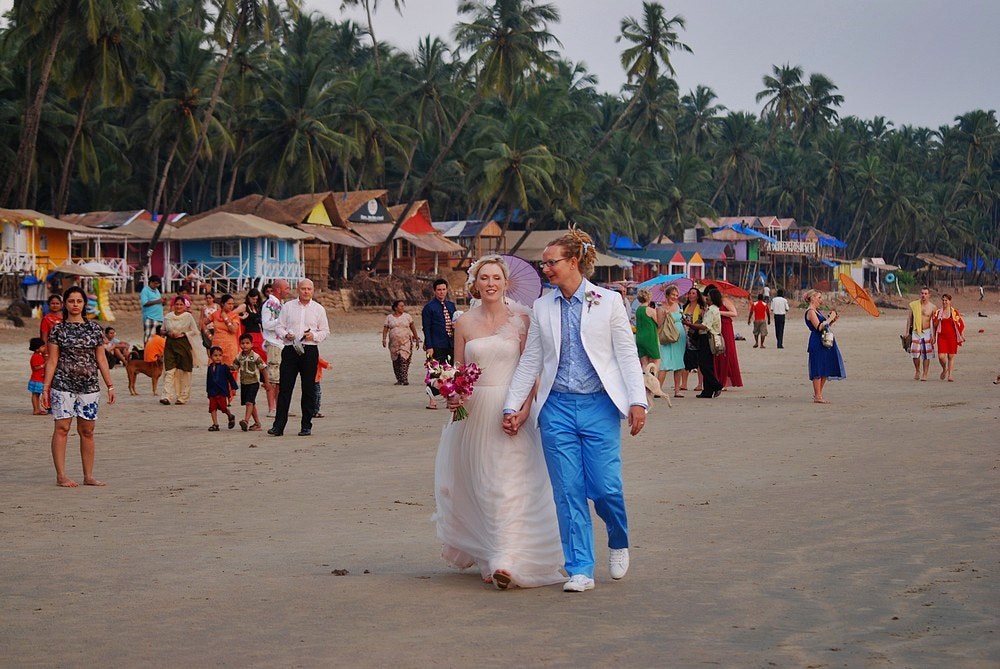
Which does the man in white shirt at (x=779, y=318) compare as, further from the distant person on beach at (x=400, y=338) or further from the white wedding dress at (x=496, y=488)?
the white wedding dress at (x=496, y=488)

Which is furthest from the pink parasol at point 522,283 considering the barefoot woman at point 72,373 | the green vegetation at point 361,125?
the green vegetation at point 361,125

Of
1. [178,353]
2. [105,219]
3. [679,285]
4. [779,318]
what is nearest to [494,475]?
[178,353]

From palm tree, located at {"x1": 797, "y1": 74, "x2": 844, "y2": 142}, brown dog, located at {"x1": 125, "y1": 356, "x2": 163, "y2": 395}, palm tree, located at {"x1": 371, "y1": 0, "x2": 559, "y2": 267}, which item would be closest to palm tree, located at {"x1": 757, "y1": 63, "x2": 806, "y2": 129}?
palm tree, located at {"x1": 797, "y1": 74, "x2": 844, "y2": 142}

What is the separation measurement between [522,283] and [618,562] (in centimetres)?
167

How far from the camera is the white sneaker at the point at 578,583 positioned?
6035 mm

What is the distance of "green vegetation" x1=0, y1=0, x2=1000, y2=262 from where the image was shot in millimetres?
46062

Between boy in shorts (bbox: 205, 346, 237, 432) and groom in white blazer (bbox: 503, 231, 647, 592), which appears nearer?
groom in white blazer (bbox: 503, 231, 647, 592)

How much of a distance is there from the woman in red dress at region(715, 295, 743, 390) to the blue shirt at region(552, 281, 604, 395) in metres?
12.2

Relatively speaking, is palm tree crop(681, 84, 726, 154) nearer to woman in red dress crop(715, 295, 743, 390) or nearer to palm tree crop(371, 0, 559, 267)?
palm tree crop(371, 0, 559, 267)

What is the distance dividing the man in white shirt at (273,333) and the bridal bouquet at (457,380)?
6.97 m

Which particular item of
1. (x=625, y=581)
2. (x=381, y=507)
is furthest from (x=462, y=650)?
(x=381, y=507)

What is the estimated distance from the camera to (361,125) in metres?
59.3

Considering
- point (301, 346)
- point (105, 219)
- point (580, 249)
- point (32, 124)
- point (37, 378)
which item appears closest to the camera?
point (580, 249)

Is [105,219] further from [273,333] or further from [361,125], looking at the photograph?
[273,333]
